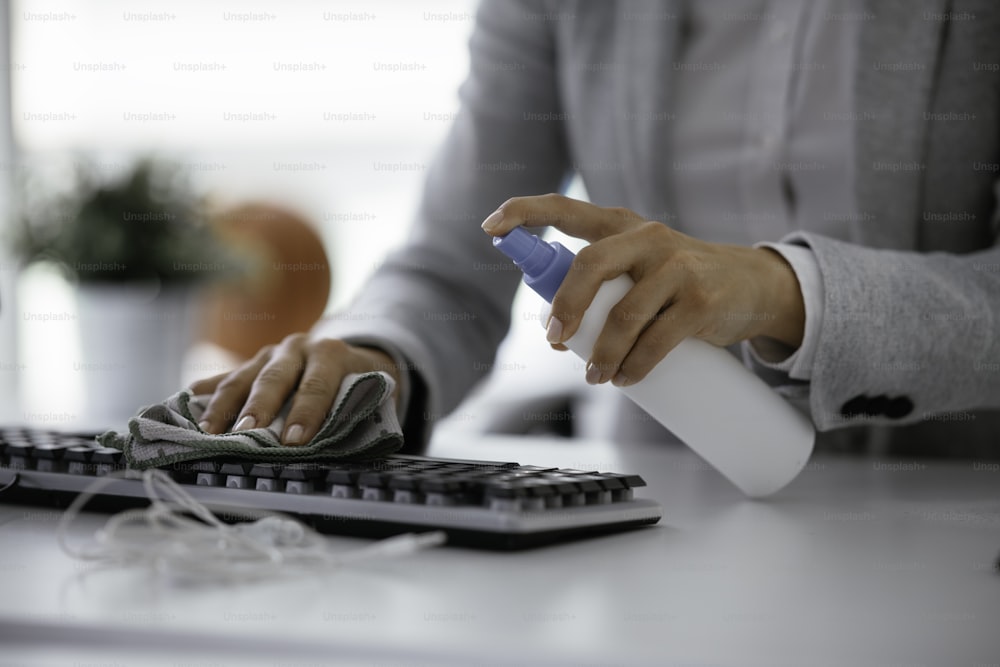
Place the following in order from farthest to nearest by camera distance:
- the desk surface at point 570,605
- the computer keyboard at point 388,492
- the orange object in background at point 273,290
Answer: the orange object in background at point 273,290
the computer keyboard at point 388,492
the desk surface at point 570,605

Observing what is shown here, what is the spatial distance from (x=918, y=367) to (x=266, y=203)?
166 centimetres

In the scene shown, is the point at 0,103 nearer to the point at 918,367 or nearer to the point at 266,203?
the point at 266,203

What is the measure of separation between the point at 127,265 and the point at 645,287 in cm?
105

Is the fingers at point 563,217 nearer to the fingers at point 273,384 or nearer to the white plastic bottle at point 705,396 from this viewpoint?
the white plastic bottle at point 705,396

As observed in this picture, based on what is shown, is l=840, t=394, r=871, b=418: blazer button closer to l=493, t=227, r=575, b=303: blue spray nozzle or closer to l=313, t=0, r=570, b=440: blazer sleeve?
l=493, t=227, r=575, b=303: blue spray nozzle

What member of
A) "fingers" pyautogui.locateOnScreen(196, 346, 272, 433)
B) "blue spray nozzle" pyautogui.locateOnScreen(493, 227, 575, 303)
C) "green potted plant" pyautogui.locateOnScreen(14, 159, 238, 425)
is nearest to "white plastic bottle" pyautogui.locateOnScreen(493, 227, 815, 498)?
"blue spray nozzle" pyautogui.locateOnScreen(493, 227, 575, 303)

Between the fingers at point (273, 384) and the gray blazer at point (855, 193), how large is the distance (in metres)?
0.11

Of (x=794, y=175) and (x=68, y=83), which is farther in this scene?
(x=68, y=83)

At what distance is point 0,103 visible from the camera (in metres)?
2.77

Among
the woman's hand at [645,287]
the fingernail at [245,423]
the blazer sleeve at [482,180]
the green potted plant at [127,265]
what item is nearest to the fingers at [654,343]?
the woman's hand at [645,287]

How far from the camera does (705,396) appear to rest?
0.58 metres

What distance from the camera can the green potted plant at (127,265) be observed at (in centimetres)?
135

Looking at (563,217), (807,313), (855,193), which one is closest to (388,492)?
(563,217)

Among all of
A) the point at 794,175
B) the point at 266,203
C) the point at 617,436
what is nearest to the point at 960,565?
the point at 794,175
